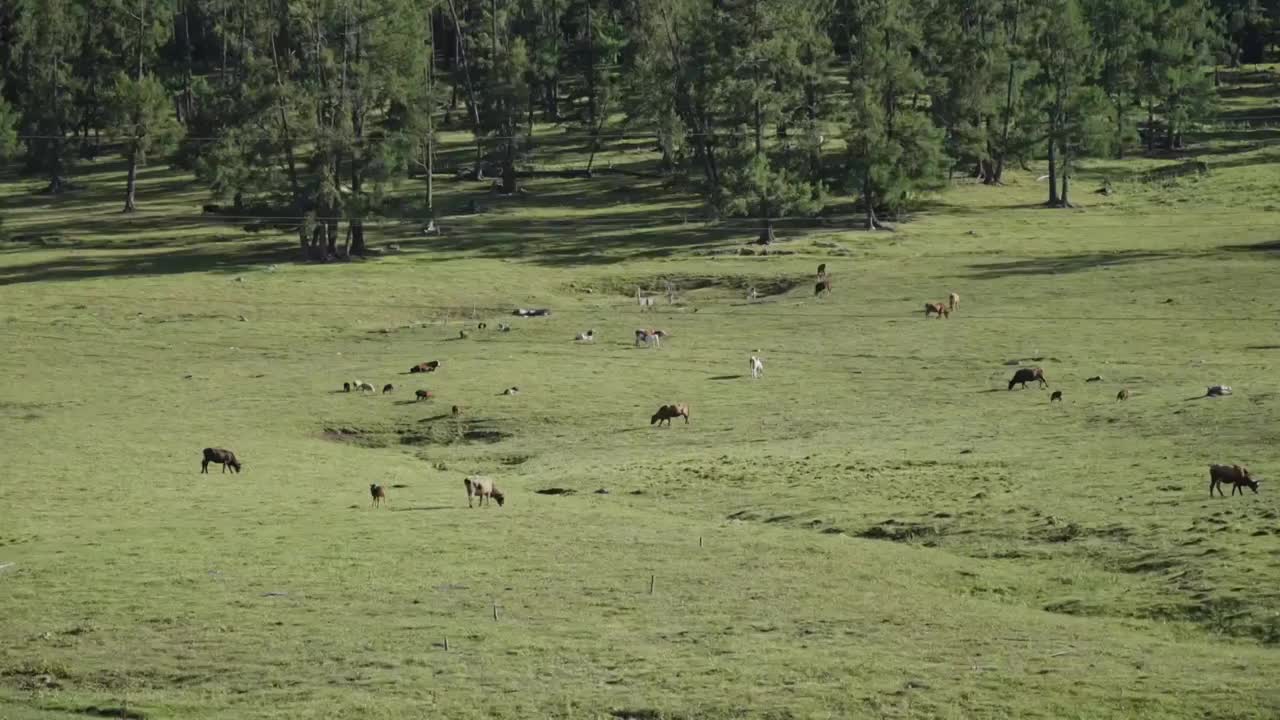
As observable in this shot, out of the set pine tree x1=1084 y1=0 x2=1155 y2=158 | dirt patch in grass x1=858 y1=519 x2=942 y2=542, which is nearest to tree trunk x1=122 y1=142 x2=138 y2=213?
pine tree x1=1084 y1=0 x2=1155 y2=158

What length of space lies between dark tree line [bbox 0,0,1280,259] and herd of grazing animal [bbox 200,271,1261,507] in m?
16.6

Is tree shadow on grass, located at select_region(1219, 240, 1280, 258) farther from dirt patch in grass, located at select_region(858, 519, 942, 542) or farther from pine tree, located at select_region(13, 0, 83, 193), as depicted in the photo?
pine tree, located at select_region(13, 0, 83, 193)

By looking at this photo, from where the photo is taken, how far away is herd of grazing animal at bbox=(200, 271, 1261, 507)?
3812cm

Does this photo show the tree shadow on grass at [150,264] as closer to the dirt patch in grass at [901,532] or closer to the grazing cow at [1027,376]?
the grazing cow at [1027,376]

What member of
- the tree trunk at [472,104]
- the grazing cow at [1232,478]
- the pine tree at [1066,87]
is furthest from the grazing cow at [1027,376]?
the tree trunk at [472,104]

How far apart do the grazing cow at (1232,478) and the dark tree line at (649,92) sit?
55.4 m

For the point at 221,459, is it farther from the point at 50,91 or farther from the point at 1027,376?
the point at 50,91

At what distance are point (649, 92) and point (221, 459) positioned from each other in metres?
64.4

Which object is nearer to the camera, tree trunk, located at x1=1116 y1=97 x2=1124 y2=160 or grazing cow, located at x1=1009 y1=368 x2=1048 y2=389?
grazing cow, located at x1=1009 y1=368 x2=1048 y2=389

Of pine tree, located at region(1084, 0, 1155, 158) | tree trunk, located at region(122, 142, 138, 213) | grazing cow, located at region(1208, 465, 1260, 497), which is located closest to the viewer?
grazing cow, located at region(1208, 465, 1260, 497)

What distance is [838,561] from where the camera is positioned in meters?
35.5

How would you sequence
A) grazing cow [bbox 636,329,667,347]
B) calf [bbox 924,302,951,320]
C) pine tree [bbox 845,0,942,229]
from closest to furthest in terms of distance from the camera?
grazing cow [bbox 636,329,667,347]
calf [bbox 924,302,951,320]
pine tree [bbox 845,0,942,229]

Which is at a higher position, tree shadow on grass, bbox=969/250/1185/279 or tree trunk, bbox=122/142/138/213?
tree trunk, bbox=122/142/138/213

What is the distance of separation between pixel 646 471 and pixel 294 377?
2091 cm
